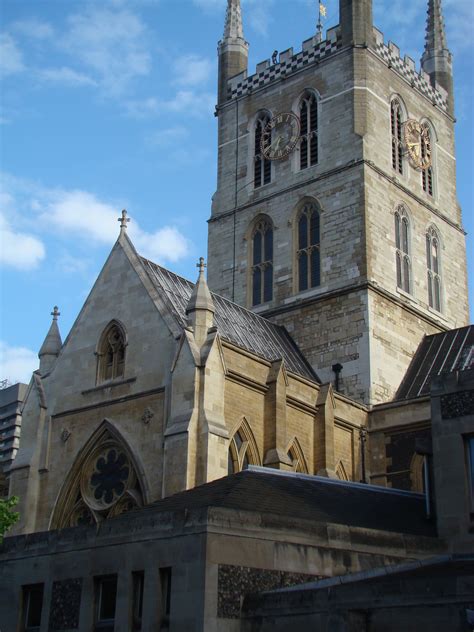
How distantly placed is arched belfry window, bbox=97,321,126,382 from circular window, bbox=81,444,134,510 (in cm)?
235

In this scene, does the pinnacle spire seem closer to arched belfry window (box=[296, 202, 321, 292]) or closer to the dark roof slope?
arched belfry window (box=[296, 202, 321, 292])

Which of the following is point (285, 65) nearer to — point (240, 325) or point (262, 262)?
point (262, 262)

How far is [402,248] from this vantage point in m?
40.0

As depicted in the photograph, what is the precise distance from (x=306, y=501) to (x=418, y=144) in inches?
1014

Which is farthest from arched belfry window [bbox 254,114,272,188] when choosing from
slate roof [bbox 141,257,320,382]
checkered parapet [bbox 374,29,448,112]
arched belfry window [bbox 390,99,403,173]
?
slate roof [bbox 141,257,320,382]

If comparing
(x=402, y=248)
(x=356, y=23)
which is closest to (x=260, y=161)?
(x=356, y=23)

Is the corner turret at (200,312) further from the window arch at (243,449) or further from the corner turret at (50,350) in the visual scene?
the corner turret at (50,350)

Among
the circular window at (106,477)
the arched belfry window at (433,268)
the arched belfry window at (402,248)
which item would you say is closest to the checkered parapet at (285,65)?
the arched belfry window at (402,248)

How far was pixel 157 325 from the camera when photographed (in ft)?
95.3

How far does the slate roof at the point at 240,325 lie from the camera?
102 ft

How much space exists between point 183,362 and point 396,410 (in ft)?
31.2

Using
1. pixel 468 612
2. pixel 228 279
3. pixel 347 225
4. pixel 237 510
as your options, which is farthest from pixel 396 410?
pixel 468 612

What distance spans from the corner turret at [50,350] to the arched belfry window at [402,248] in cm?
1399

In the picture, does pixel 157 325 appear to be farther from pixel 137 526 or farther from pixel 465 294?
pixel 465 294
